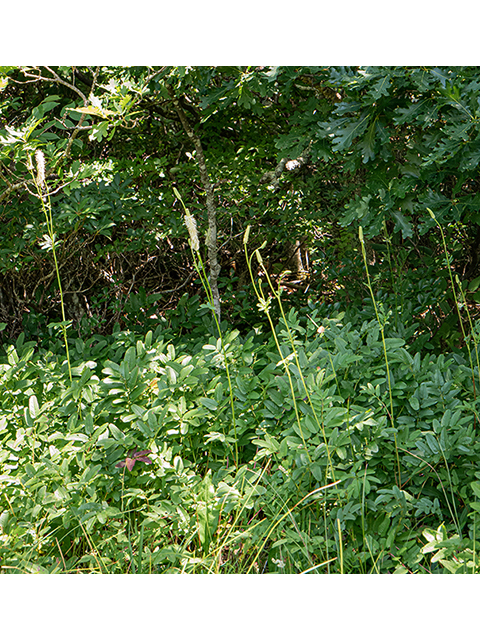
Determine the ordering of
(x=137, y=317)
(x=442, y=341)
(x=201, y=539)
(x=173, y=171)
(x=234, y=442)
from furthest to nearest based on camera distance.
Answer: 1. (x=137, y=317)
2. (x=173, y=171)
3. (x=442, y=341)
4. (x=234, y=442)
5. (x=201, y=539)

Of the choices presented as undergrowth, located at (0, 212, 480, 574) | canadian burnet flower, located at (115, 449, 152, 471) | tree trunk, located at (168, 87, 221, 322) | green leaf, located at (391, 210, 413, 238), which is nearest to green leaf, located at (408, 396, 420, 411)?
undergrowth, located at (0, 212, 480, 574)

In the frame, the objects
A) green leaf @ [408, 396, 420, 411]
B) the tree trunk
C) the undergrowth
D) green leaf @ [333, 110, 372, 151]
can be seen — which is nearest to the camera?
the undergrowth

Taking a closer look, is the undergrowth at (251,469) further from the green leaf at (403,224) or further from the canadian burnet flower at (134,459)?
the green leaf at (403,224)

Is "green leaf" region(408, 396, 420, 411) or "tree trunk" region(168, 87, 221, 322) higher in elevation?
"tree trunk" region(168, 87, 221, 322)

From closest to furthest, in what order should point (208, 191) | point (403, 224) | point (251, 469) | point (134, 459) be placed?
point (134, 459) < point (251, 469) < point (403, 224) < point (208, 191)

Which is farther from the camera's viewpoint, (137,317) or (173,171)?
(137,317)

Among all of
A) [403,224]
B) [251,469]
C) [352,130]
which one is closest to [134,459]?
[251,469]

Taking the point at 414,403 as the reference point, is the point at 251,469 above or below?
below

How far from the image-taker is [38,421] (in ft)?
6.20

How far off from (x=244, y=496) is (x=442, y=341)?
147 centimetres

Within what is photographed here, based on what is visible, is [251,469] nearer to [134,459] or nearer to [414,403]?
[134,459]

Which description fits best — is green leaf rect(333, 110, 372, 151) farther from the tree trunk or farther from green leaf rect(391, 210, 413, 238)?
the tree trunk
